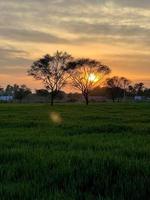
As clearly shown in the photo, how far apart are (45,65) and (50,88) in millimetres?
5843

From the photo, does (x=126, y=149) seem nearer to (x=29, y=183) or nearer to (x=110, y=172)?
(x=110, y=172)

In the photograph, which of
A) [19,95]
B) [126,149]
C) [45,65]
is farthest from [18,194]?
[19,95]

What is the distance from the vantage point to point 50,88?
10912 centimetres

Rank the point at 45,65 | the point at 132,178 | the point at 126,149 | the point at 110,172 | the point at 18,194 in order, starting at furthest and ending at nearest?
the point at 45,65
the point at 126,149
the point at 110,172
the point at 132,178
the point at 18,194

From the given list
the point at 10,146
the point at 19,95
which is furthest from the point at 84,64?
the point at 10,146

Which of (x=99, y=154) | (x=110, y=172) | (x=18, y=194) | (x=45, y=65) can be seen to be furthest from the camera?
(x=45, y=65)

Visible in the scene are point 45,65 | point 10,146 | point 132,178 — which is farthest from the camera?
point 45,65

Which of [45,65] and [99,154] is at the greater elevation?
[45,65]

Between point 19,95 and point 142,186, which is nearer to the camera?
point 142,186

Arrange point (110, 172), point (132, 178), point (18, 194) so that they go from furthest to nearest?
point (110, 172) < point (132, 178) < point (18, 194)

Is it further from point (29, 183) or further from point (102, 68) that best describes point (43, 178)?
point (102, 68)

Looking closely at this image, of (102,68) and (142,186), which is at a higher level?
(102,68)

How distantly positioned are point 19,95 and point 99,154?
171 meters

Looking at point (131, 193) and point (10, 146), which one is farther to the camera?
point (10, 146)
